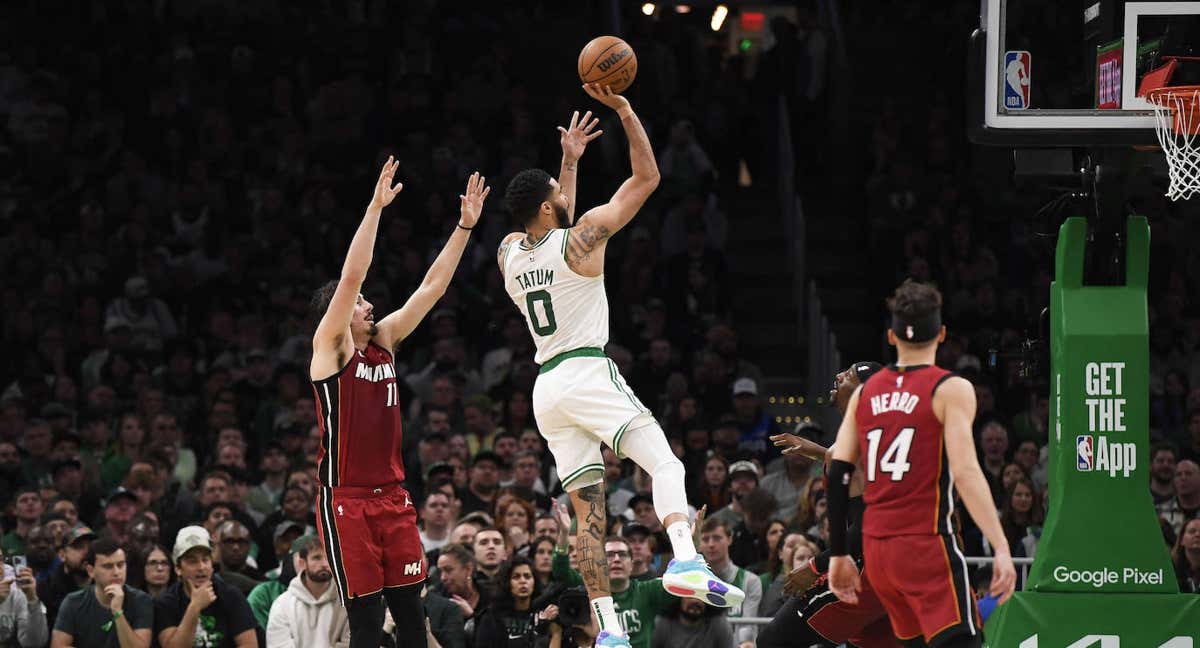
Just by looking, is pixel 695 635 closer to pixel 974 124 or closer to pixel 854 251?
pixel 974 124

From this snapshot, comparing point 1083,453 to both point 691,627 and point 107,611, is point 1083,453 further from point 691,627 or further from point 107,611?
point 107,611

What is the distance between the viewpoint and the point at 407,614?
9930 millimetres

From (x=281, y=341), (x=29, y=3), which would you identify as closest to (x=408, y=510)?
(x=281, y=341)

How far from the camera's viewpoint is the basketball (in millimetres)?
10234

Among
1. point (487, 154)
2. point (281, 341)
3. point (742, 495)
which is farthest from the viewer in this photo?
point (487, 154)

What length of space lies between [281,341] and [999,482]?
26.8 ft

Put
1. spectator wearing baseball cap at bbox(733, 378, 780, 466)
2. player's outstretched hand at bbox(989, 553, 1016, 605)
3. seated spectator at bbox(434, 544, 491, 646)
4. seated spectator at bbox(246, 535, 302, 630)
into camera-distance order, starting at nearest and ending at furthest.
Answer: player's outstretched hand at bbox(989, 553, 1016, 605) → seated spectator at bbox(434, 544, 491, 646) → seated spectator at bbox(246, 535, 302, 630) → spectator wearing baseball cap at bbox(733, 378, 780, 466)

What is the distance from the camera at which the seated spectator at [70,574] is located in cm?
1402

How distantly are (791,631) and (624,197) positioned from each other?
2.63 m

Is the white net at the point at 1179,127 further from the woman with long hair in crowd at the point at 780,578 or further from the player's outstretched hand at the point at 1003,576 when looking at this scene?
the woman with long hair in crowd at the point at 780,578

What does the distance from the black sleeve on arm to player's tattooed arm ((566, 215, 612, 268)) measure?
7.26 ft

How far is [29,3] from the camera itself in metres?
24.0

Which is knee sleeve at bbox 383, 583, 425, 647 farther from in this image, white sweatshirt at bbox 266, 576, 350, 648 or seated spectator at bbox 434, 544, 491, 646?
seated spectator at bbox 434, 544, 491, 646

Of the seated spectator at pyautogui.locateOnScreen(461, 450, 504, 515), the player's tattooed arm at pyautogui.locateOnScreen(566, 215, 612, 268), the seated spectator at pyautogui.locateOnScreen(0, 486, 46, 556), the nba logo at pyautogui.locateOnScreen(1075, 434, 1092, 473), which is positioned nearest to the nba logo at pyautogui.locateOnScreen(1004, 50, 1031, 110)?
the nba logo at pyautogui.locateOnScreen(1075, 434, 1092, 473)
